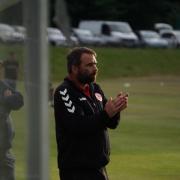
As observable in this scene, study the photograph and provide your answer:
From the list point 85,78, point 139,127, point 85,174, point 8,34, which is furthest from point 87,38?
point 8,34

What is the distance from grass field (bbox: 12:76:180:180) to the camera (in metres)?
4.03

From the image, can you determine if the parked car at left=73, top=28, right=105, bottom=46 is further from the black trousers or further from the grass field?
the black trousers

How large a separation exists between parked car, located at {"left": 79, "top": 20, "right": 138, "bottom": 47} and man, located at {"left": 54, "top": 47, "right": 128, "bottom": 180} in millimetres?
56208

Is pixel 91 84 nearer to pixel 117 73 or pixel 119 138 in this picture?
pixel 119 138

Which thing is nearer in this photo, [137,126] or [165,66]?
[137,126]

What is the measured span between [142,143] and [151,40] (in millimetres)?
47918

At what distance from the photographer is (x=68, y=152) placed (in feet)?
19.9

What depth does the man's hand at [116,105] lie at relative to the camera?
563 centimetres

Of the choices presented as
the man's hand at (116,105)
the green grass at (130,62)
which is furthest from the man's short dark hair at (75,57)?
the green grass at (130,62)

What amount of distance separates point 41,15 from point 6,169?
1234 millimetres

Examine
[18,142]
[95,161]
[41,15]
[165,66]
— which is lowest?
[165,66]

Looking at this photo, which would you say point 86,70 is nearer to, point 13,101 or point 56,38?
point 13,101

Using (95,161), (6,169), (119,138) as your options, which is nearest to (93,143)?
(95,161)

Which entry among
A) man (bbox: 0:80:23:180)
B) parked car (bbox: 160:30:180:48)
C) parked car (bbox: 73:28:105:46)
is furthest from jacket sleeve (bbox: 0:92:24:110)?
parked car (bbox: 160:30:180:48)
